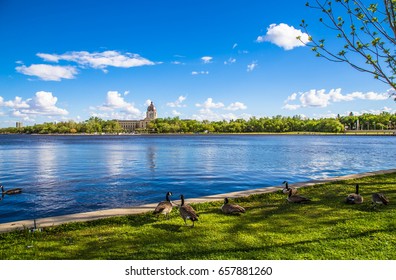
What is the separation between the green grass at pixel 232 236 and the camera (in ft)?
24.8

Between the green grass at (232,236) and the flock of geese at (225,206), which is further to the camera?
the flock of geese at (225,206)

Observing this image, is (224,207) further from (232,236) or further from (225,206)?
(232,236)

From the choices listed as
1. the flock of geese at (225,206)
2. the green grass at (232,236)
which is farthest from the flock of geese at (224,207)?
the green grass at (232,236)

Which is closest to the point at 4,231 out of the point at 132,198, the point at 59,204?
the point at 59,204

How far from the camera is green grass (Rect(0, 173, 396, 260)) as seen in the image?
757 cm

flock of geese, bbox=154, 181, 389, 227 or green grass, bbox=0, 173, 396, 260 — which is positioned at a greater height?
flock of geese, bbox=154, 181, 389, 227

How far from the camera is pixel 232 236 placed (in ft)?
28.6

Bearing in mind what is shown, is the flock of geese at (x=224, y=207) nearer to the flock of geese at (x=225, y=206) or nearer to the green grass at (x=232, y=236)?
the flock of geese at (x=225, y=206)

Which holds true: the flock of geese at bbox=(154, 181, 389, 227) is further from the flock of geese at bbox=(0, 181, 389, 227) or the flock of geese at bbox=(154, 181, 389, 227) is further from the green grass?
the green grass

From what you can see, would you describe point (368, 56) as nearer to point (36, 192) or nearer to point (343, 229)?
point (343, 229)

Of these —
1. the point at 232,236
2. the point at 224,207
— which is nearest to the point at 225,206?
the point at 224,207

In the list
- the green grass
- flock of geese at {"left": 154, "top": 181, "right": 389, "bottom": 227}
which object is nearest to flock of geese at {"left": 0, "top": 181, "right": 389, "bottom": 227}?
flock of geese at {"left": 154, "top": 181, "right": 389, "bottom": 227}

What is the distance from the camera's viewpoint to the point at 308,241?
8.19 m

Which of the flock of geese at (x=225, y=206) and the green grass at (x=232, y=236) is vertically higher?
the flock of geese at (x=225, y=206)
